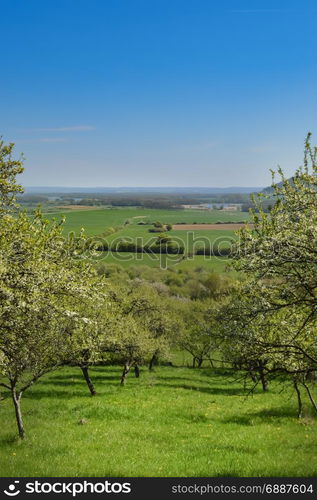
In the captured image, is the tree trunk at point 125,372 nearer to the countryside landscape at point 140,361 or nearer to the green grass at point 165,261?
the countryside landscape at point 140,361

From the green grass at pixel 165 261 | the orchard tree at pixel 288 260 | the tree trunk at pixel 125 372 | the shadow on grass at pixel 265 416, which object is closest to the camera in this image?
the orchard tree at pixel 288 260

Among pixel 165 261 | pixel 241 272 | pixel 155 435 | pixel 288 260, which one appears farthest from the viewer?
pixel 165 261

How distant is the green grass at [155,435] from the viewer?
53.2 feet

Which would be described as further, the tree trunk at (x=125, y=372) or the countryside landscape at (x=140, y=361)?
the tree trunk at (x=125, y=372)

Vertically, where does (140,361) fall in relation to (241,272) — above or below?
below

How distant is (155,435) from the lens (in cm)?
2269

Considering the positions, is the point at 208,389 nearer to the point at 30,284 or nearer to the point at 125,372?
the point at 125,372

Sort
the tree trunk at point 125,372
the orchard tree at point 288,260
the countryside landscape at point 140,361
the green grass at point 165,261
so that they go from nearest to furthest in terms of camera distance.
→ the orchard tree at point 288,260
the countryside landscape at point 140,361
the tree trunk at point 125,372
the green grass at point 165,261

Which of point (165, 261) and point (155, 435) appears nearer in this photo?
point (155, 435)

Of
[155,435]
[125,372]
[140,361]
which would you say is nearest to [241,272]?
[155,435]

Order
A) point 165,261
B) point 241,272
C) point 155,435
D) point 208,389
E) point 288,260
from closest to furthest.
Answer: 1. point 288,260
2. point 241,272
3. point 155,435
4. point 208,389
5. point 165,261

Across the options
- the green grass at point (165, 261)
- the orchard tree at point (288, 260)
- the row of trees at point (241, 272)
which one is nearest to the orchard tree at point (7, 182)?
the row of trees at point (241, 272)

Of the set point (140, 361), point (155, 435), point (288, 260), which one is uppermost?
point (288, 260)
